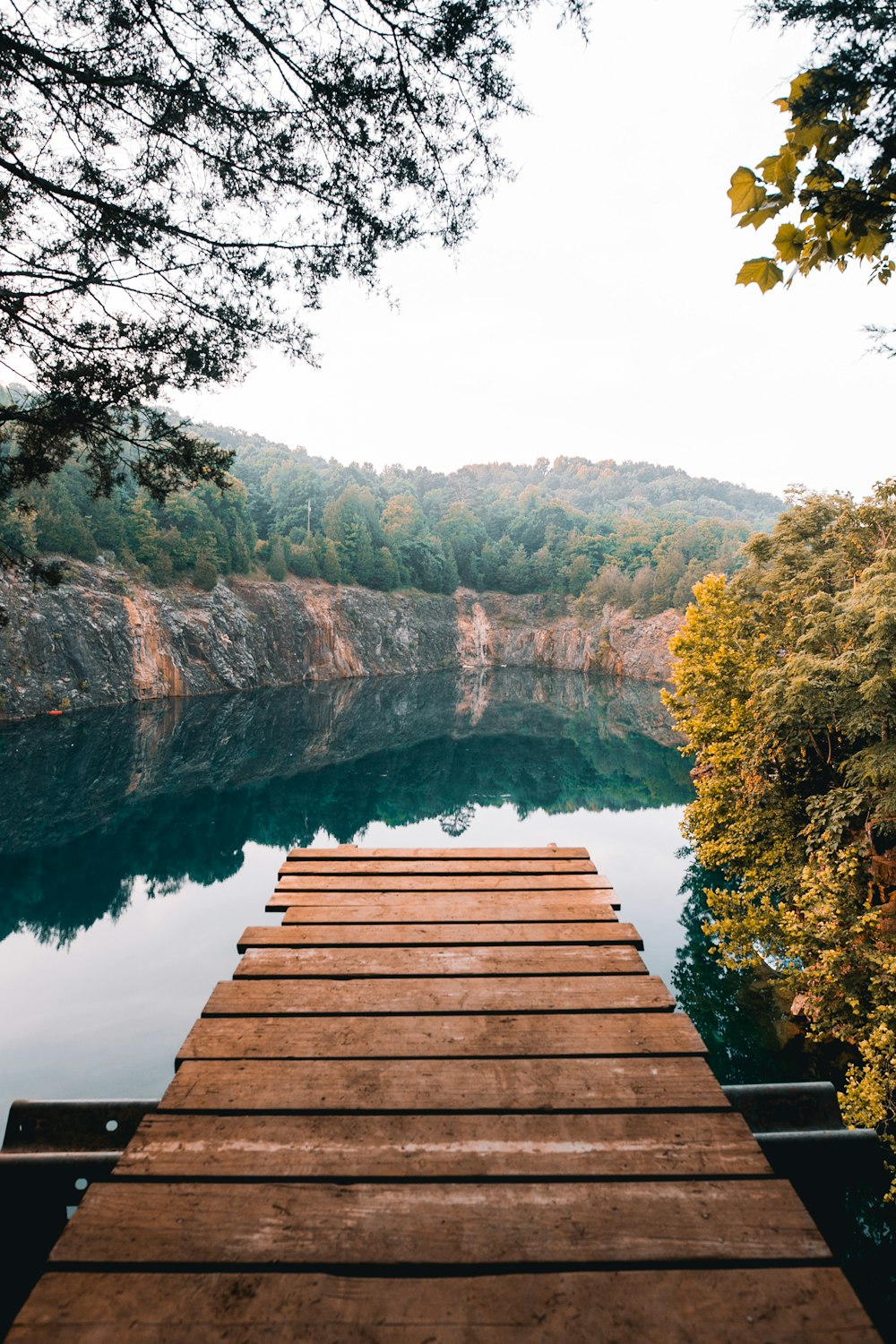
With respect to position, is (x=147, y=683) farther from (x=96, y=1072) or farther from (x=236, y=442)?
(x=236, y=442)

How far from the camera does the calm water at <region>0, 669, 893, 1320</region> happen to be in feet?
35.2

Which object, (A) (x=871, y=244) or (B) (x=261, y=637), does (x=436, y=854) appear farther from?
Result: (B) (x=261, y=637)

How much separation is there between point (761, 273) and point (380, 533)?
2939 inches

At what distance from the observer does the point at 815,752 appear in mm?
12508

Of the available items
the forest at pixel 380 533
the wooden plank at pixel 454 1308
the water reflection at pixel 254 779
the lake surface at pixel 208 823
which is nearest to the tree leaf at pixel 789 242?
the wooden plank at pixel 454 1308

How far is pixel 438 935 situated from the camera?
120 inches

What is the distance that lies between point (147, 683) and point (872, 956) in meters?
39.8

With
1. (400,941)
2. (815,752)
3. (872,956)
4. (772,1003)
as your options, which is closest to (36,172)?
(400,941)

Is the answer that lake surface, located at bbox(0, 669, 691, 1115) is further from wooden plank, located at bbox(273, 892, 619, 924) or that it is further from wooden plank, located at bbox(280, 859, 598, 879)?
wooden plank, located at bbox(273, 892, 619, 924)

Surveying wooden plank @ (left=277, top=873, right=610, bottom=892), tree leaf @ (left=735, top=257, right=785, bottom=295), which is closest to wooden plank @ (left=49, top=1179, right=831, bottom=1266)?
wooden plank @ (left=277, top=873, right=610, bottom=892)

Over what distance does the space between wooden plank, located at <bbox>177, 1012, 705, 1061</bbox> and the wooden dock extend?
10 mm

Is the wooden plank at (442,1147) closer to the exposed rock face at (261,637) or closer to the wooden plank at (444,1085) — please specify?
the wooden plank at (444,1085)

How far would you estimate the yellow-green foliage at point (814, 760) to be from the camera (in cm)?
875

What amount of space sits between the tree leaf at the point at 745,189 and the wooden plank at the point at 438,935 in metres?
2.87
